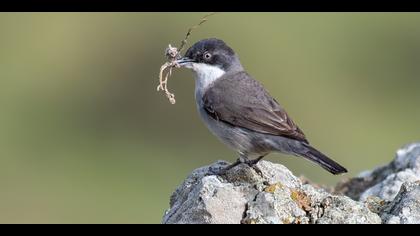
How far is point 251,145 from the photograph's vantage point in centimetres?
855

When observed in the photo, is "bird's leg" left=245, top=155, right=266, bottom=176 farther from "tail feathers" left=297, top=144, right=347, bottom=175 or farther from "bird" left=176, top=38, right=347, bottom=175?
"tail feathers" left=297, top=144, right=347, bottom=175

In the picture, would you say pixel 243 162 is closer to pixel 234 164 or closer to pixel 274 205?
pixel 234 164

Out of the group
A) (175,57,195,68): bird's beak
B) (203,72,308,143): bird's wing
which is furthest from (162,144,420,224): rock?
(175,57,195,68): bird's beak

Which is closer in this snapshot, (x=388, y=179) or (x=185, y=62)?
(x=388, y=179)

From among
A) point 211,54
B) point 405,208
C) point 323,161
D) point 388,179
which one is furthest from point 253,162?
point 405,208

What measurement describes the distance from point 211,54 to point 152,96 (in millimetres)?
11761

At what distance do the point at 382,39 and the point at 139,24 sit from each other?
610cm

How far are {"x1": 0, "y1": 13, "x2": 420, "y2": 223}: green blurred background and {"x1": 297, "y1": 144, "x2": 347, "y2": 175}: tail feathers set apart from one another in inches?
382

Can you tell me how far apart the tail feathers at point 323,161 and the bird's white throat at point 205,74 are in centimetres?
147

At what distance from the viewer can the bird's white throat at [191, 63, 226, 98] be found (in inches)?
368

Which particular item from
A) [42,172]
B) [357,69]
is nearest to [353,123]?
[357,69]

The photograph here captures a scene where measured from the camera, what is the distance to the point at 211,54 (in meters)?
9.42

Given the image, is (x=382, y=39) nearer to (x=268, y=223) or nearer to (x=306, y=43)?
(x=306, y=43)
